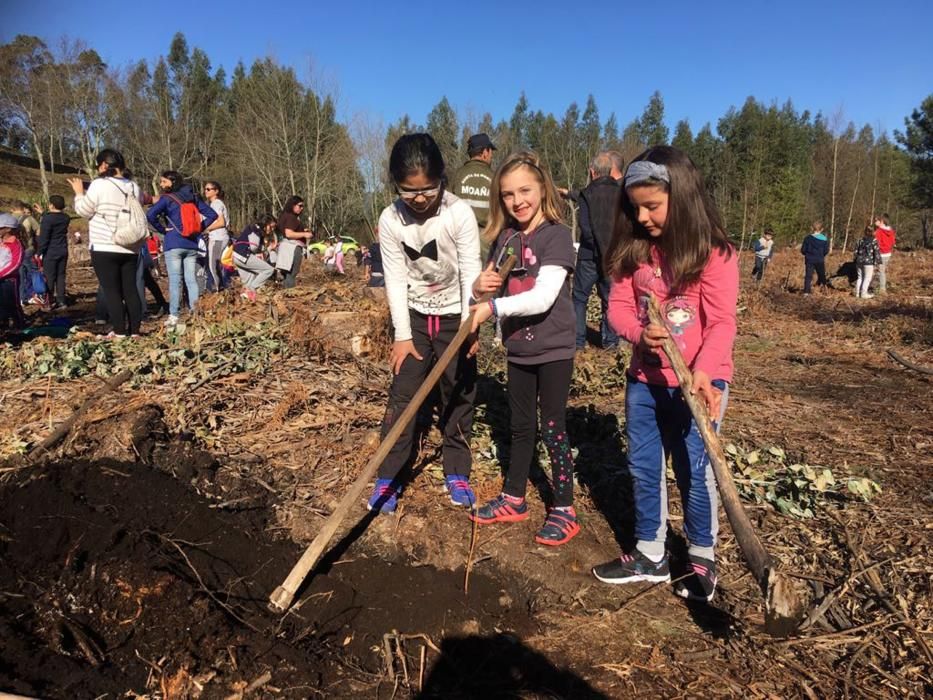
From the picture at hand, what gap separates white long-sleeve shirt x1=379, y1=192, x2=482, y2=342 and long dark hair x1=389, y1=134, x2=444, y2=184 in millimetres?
232

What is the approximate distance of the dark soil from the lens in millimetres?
2229

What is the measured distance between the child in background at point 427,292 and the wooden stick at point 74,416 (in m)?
2.17

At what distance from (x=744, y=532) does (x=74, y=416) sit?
162 inches

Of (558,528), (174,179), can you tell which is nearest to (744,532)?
(558,528)

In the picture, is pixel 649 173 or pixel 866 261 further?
pixel 866 261

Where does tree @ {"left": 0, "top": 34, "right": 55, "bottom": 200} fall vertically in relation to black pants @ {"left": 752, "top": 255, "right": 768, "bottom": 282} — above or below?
above

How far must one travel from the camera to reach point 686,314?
8.61ft

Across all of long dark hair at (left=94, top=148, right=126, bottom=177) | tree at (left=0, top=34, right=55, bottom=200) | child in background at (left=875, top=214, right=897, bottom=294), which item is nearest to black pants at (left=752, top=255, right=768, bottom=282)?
child in background at (left=875, top=214, right=897, bottom=294)

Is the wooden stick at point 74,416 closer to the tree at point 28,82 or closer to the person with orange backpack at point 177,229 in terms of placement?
the person with orange backpack at point 177,229

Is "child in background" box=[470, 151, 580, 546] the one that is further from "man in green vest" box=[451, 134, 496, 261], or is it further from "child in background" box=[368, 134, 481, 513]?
"man in green vest" box=[451, 134, 496, 261]

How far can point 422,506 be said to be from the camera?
3.52 meters

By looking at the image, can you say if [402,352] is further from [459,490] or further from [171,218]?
[171,218]

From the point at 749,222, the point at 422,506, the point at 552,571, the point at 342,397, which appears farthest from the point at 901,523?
the point at 749,222

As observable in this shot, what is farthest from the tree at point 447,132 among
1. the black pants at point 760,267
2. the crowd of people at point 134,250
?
the crowd of people at point 134,250
